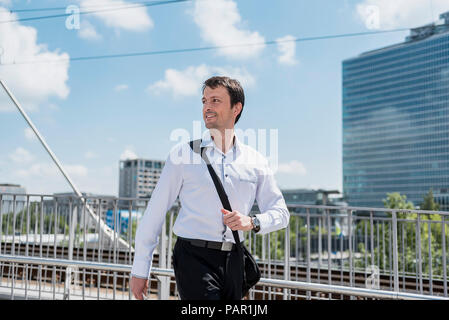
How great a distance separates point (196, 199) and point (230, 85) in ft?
1.94

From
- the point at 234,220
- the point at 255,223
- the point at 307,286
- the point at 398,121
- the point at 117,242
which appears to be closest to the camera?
the point at 234,220

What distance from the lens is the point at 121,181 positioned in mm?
164375

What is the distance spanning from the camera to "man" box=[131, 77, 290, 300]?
212 cm

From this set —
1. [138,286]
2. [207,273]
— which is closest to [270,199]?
[207,273]

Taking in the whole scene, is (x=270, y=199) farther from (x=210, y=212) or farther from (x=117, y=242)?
(x=117, y=242)

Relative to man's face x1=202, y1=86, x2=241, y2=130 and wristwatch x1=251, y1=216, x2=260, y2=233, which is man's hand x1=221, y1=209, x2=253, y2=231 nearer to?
wristwatch x1=251, y1=216, x2=260, y2=233

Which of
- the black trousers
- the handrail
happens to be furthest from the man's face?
the handrail

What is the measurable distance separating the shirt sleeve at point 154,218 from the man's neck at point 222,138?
0.78 feet

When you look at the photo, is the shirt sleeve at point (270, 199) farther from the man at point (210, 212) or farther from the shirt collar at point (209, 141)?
the shirt collar at point (209, 141)

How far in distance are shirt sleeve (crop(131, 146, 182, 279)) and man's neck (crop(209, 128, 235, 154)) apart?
24 cm

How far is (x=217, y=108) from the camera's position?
7.43 feet
